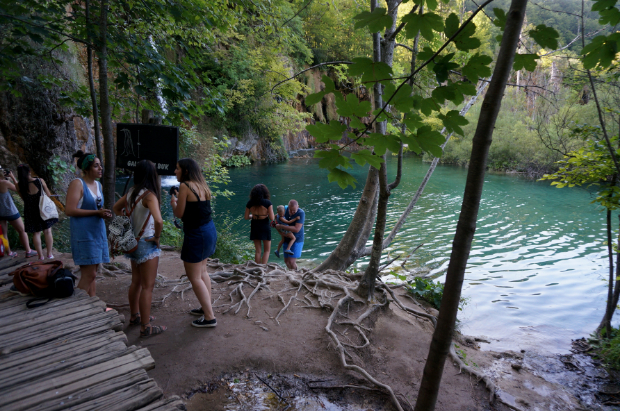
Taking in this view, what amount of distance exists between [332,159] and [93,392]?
1.76 m

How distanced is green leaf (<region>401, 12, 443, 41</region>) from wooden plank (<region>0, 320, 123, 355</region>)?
2.63 meters

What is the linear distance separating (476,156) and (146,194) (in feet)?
9.59

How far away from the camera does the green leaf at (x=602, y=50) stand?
1.46 meters

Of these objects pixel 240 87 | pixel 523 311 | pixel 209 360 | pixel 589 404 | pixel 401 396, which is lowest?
pixel 523 311

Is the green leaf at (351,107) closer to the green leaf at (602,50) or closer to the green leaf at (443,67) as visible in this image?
the green leaf at (443,67)

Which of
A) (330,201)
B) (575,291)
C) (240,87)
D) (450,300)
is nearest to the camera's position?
(450,300)

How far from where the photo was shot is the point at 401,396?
3131 millimetres

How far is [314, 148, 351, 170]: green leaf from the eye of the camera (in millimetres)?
1360

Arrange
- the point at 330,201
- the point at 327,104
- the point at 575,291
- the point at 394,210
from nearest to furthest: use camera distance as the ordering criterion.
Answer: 1. the point at 575,291
2. the point at 394,210
3. the point at 330,201
4. the point at 327,104

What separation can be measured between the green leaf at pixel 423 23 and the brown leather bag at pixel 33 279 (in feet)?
10.6

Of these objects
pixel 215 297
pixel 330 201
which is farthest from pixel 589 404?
pixel 330 201

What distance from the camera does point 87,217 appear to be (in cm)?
345

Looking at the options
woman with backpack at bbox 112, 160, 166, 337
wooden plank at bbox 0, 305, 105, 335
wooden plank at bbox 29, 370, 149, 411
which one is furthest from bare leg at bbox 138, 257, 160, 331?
wooden plank at bbox 29, 370, 149, 411

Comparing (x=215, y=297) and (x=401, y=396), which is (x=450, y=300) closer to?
(x=401, y=396)
